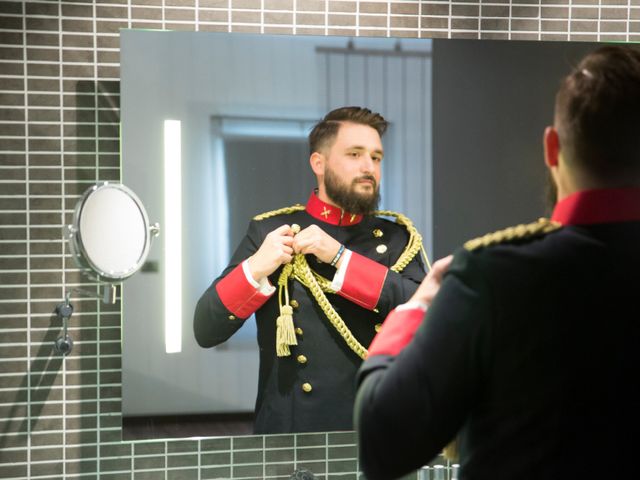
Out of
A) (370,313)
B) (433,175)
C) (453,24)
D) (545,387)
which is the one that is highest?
(453,24)

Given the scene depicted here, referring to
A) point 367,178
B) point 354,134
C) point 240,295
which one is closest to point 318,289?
point 240,295

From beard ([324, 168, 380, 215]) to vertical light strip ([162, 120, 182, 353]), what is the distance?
40 cm

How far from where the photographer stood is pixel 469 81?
92.5 inches

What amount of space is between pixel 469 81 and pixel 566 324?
5.31 feet

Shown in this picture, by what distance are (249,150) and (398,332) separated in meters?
1.41

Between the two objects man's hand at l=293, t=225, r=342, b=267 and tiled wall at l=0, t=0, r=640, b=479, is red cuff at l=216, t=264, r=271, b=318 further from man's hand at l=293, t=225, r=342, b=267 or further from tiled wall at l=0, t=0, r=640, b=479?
tiled wall at l=0, t=0, r=640, b=479

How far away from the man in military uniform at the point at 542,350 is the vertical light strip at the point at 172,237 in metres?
1.42

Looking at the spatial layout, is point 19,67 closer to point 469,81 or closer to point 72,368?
point 72,368

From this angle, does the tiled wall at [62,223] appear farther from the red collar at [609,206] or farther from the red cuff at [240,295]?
the red collar at [609,206]

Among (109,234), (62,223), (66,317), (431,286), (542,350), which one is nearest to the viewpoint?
(542,350)

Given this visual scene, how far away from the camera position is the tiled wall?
2219 millimetres

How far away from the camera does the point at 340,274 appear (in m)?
2.22

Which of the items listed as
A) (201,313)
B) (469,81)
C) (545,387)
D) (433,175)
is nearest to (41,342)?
(201,313)

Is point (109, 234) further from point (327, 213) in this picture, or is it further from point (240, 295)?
point (327, 213)
